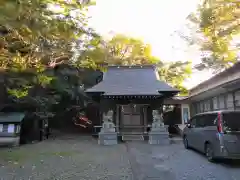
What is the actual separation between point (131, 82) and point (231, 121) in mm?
9400

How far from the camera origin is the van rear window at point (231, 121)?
22.2ft

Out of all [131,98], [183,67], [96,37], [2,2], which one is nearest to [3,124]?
[131,98]

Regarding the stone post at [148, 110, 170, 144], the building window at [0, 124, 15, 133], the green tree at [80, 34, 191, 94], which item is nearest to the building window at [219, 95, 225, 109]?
the stone post at [148, 110, 170, 144]

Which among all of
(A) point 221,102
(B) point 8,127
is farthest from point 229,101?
(B) point 8,127

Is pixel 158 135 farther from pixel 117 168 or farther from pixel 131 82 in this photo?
pixel 117 168

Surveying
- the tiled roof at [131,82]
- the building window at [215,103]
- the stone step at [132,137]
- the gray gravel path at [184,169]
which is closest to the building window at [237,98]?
the building window at [215,103]

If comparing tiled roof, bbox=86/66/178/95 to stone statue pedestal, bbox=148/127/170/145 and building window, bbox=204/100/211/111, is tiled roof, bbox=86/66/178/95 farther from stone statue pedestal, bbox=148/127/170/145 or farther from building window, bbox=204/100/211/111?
building window, bbox=204/100/211/111

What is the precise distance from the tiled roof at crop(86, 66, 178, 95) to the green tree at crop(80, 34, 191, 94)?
13.9 ft

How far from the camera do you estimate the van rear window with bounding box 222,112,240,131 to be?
22.2 feet

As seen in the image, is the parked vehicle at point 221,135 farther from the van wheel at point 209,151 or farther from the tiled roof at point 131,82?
the tiled roof at point 131,82

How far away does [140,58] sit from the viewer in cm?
2398

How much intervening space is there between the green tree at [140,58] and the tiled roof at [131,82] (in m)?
4.24

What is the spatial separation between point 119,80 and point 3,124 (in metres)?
7.95

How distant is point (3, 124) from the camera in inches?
490
